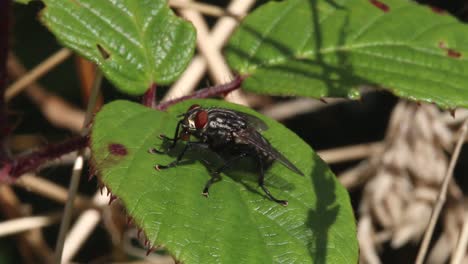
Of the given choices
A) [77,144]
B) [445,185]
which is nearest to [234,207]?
[77,144]

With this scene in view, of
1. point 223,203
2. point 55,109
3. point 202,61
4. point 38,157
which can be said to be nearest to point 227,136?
point 223,203

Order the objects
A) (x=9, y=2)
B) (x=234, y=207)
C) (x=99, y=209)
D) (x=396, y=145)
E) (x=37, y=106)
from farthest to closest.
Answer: (x=37, y=106), (x=396, y=145), (x=99, y=209), (x=9, y=2), (x=234, y=207)

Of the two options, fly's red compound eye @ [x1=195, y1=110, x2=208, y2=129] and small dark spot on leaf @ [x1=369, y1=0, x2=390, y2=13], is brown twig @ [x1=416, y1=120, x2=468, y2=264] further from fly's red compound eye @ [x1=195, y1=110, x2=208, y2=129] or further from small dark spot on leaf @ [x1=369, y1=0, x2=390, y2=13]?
fly's red compound eye @ [x1=195, y1=110, x2=208, y2=129]

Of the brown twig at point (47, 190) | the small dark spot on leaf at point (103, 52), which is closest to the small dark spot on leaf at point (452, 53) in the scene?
the small dark spot on leaf at point (103, 52)

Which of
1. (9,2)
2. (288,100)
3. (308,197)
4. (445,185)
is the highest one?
A: (9,2)

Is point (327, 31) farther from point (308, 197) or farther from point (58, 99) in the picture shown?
point (58, 99)

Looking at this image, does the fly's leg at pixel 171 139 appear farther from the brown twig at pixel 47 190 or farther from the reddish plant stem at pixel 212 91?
the brown twig at pixel 47 190
